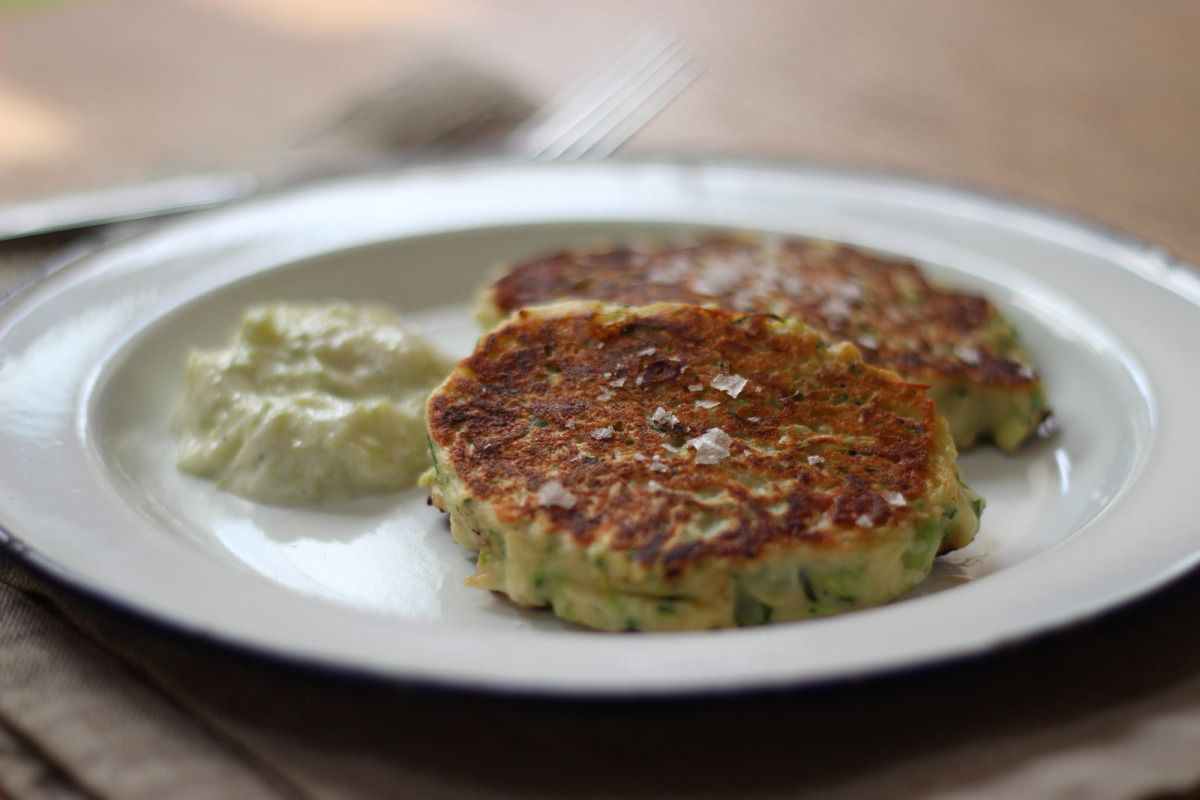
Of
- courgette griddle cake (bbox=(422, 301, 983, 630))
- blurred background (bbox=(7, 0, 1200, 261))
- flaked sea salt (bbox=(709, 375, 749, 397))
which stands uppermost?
flaked sea salt (bbox=(709, 375, 749, 397))

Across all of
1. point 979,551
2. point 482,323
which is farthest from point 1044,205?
point 482,323

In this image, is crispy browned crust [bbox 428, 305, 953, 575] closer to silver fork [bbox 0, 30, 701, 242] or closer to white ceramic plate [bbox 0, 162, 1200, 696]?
white ceramic plate [bbox 0, 162, 1200, 696]

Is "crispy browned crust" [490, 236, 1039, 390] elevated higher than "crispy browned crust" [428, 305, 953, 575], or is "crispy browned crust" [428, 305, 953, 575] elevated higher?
"crispy browned crust" [428, 305, 953, 575]

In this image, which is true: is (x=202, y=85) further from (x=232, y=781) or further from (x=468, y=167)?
(x=232, y=781)

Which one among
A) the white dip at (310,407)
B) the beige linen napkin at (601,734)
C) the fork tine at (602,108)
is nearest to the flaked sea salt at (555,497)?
the beige linen napkin at (601,734)

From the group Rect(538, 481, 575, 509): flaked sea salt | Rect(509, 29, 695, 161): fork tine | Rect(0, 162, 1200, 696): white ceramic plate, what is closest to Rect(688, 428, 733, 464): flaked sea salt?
Rect(538, 481, 575, 509): flaked sea salt

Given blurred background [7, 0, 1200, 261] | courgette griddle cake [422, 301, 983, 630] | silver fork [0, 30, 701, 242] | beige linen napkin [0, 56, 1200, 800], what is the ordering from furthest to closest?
blurred background [7, 0, 1200, 261] < silver fork [0, 30, 701, 242] < courgette griddle cake [422, 301, 983, 630] < beige linen napkin [0, 56, 1200, 800]

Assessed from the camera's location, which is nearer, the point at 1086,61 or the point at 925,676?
the point at 925,676
